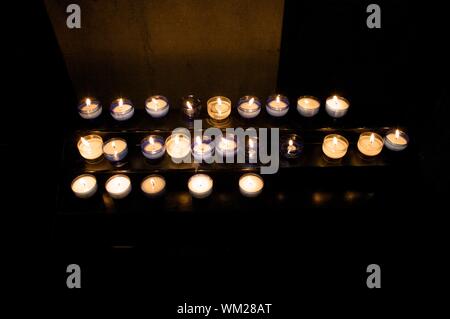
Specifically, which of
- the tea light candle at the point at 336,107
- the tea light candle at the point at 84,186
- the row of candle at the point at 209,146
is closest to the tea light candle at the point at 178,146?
the row of candle at the point at 209,146

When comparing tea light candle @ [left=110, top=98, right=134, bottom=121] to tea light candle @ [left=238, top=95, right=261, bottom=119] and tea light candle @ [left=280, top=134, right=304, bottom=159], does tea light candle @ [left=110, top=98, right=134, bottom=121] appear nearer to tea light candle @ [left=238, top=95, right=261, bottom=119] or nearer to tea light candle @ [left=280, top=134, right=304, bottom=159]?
tea light candle @ [left=238, top=95, right=261, bottom=119]

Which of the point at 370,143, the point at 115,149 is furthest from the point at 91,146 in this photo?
the point at 370,143

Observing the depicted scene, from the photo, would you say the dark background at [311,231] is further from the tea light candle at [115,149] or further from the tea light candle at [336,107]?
the tea light candle at [115,149]

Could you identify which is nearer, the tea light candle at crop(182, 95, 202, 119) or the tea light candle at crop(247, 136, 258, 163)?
the tea light candle at crop(247, 136, 258, 163)

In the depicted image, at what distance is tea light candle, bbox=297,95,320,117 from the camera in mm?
1780

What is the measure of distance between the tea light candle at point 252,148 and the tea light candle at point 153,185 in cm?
42

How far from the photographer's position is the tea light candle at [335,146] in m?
1.64

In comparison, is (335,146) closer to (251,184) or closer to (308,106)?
(308,106)

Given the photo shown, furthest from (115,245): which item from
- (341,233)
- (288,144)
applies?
(341,233)

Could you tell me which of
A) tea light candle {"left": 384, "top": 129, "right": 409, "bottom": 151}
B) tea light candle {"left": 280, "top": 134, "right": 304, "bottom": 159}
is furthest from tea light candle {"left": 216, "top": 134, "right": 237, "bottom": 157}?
tea light candle {"left": 384, "top": 129, "right": 409, "bottom": 151}

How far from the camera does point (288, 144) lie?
1703 mm

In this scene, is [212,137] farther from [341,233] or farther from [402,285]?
[402,285]

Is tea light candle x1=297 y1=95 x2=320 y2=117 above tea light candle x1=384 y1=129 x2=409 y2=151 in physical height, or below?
above

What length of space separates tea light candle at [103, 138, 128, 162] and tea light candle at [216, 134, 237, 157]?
17.5 inches
